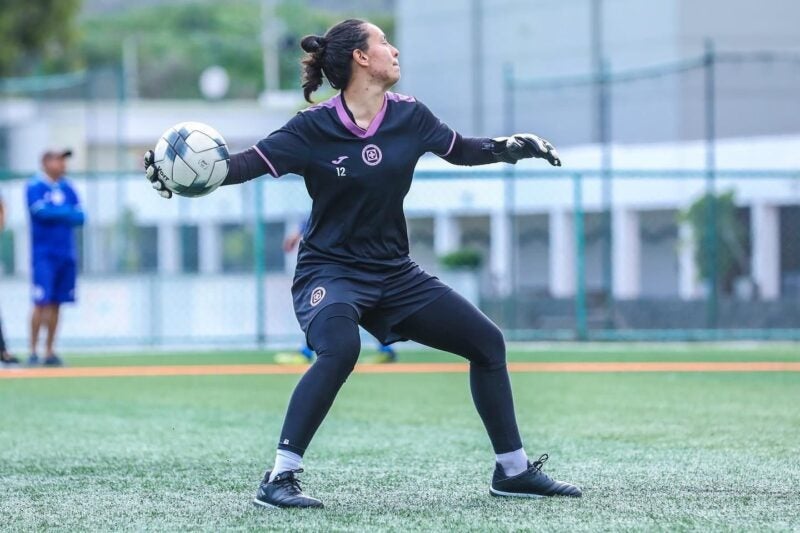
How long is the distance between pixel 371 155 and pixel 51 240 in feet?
29.3

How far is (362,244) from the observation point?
5602mm

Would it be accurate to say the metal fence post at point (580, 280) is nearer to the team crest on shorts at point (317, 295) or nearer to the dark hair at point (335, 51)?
the dark hair at point (335, 51)

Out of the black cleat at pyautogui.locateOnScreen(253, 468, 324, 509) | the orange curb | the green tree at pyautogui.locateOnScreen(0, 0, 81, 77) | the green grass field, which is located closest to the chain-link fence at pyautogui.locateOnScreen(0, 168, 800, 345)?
the orange curb

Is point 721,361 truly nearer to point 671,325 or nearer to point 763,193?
point 671,325

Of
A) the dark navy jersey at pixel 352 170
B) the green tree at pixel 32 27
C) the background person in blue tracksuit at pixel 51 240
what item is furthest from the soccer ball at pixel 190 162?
the green tree at pixel 32 27

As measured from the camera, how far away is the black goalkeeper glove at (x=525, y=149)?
18.7ft

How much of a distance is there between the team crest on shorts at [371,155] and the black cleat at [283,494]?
1187 millimetres

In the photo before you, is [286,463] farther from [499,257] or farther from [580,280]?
[499,257]

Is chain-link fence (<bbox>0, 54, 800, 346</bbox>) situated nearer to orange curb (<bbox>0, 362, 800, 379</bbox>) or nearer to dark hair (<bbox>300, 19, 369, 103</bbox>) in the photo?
orange curb (<bbox>0, 362, 800, 379</bbox>)

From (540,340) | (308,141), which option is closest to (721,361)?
(540,340)

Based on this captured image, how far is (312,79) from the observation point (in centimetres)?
570

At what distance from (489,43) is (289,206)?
1340cm

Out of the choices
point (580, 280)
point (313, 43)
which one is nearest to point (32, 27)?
point (580, 280)

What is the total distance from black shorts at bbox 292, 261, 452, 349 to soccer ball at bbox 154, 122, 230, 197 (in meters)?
0.58
